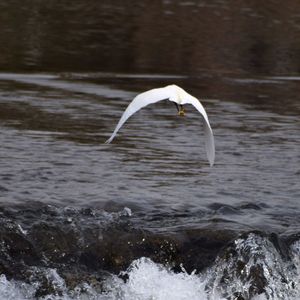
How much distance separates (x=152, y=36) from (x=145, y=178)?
10.7 metres

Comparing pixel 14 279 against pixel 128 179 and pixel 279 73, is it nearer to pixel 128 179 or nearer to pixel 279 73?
pixel 128 179

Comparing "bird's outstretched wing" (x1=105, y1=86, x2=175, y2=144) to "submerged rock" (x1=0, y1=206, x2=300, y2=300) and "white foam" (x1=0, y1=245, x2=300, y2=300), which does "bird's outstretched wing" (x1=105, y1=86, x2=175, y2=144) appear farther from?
A: "white foam" (x1=0, y1=245, x2=300, y2=300)

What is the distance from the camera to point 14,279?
727cm

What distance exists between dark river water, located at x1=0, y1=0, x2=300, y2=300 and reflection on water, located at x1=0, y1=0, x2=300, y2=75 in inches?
3.2

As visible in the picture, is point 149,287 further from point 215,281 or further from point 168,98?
point 168,98

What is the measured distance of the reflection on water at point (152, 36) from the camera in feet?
54.2

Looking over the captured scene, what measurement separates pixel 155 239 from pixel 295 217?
1.22 m

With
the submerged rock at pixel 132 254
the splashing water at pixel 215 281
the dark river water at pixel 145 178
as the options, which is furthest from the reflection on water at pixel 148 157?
the splashing water at pixel 215 281

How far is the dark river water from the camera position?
7.48 m

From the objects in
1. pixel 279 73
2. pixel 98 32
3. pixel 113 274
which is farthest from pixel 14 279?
pixel 98 32

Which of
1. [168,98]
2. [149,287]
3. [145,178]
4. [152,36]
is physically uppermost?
[168,98]

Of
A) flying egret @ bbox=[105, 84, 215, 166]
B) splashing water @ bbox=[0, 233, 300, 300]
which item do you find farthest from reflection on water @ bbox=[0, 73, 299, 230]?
flying egret @ bbox=[105, 84, 215, 166]

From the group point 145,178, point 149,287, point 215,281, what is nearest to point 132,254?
point 149,287

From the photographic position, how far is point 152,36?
19.8 meters
